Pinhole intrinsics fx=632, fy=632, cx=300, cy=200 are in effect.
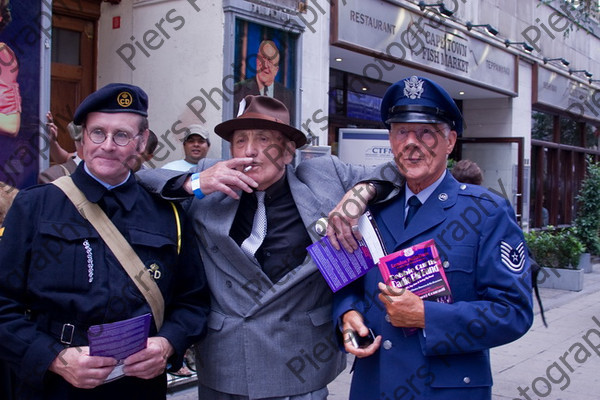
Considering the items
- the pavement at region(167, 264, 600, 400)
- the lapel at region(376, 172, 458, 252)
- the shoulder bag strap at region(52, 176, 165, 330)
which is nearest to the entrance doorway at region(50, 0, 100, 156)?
the pavement at region(167, 264, 600, 400)

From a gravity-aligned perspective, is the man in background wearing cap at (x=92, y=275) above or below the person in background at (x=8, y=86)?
below

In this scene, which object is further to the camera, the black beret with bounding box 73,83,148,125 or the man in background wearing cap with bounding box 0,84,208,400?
the black beret with bounding box 73,83,148,125

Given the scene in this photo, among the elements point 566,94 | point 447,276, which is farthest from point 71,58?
point 566,94

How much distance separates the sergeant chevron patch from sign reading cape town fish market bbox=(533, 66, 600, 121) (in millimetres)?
13707

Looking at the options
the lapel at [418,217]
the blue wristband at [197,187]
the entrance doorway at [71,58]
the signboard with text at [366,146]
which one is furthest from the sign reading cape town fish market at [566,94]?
the blue wristband at [197,187]

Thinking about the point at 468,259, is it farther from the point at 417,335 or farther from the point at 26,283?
the point at 26,283

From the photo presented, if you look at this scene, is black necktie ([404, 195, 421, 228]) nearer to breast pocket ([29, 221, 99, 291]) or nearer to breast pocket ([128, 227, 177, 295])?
breast pocket ([128, 227, 177, 295])

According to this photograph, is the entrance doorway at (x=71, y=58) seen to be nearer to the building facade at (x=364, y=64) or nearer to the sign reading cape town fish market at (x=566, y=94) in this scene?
the building facade at (x=364, y=64)

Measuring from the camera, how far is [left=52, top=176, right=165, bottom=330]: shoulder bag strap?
229 cm

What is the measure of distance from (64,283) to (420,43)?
9.04 m

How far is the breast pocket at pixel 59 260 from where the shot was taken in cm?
218

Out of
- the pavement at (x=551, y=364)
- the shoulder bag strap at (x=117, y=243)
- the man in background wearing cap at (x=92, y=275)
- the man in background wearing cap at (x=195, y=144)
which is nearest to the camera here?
the man in background wearing cap at (x=92, y=275)

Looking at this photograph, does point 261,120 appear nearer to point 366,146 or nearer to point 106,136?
point 106,136

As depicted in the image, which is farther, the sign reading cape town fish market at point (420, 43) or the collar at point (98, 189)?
the sign reading cape town fish market at point (420, 43)
